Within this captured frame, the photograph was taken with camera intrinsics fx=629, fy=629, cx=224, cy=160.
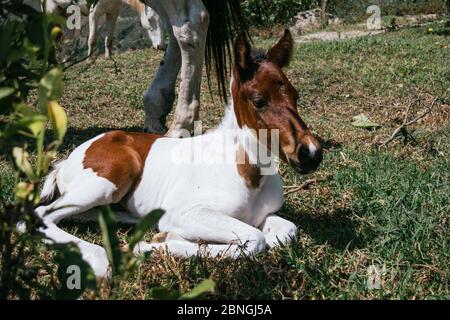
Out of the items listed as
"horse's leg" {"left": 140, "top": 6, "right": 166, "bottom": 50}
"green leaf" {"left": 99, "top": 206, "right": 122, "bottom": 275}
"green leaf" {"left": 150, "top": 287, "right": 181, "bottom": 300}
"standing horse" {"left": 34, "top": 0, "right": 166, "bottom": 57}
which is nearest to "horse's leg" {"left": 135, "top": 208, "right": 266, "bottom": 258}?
"green leaf" {"left": 150, "top": 287, "right": 181, "bottom": 300}

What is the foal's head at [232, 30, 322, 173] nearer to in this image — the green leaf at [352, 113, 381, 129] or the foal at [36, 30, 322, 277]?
the foal at [36, 30, 322, 277]

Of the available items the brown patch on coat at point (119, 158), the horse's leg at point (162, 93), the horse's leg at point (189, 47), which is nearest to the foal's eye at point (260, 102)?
the brown patch on coat at point (119, 158)

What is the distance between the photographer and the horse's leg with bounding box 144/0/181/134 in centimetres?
409

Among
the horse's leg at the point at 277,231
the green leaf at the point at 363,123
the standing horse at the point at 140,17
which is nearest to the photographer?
the horse's leg at the point at 277,231

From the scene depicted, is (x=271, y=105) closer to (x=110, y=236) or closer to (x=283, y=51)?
(x=283, y=51)

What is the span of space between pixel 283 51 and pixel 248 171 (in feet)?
1.71

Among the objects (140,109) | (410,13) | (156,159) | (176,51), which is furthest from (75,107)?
(410,13)

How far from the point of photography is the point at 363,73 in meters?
6.79

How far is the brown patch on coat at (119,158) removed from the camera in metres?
2.67

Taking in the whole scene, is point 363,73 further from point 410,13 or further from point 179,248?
point 410,13

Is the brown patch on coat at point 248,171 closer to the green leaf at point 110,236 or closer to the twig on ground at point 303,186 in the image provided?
the twig on ground at point 303,186

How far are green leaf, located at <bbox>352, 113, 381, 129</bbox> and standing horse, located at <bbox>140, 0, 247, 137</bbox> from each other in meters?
1.31
